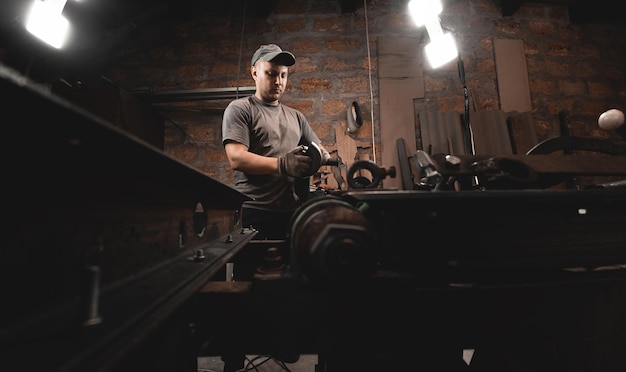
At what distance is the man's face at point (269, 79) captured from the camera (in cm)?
240

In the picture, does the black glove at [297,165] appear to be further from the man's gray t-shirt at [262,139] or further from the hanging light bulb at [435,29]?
the hanging light bulb at [435,29]

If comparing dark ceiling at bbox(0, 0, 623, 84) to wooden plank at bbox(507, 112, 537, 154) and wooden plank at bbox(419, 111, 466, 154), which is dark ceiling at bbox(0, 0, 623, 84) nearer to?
wooden plank at bbox(507, 112, 537, 154)

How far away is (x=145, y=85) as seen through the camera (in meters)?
3.89

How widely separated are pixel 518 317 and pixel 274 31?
4.28 m

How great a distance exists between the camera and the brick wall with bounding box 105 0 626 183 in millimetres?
3826

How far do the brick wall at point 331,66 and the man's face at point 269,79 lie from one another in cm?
132

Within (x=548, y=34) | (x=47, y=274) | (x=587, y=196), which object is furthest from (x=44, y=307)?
(x=548, y=34)

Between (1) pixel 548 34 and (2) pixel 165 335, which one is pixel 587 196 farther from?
(1) pixel 548 34

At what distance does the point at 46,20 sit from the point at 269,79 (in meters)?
1.60

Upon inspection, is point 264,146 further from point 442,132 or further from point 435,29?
point 442,132

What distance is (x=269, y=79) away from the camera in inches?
96.3

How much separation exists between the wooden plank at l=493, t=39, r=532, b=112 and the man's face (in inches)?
132

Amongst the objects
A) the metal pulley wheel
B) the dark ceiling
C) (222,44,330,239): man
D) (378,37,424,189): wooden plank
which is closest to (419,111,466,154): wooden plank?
(378,37,424,189): wooden plank

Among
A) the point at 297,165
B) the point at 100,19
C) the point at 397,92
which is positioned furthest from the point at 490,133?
the point at 100,19
